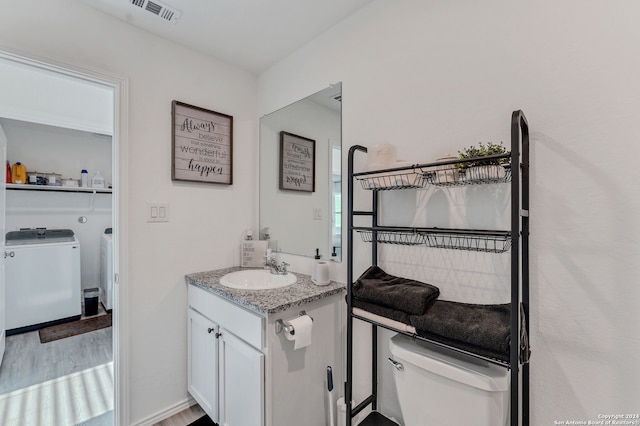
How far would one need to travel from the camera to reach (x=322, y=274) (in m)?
1.58

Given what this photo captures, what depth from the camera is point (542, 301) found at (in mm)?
989

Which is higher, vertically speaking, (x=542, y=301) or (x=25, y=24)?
(x=25, y=24)

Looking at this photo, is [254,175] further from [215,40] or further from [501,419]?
[501,419]

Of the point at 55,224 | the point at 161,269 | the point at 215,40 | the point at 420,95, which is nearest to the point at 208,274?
the point at 161,269

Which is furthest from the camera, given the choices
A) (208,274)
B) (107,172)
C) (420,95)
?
(107,172)

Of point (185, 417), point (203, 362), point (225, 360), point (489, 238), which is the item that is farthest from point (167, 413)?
point (489, 238)

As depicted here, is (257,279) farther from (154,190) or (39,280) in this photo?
(39,280)

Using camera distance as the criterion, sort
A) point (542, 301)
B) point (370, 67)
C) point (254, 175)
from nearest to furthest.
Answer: point (542, 301) < point (370, 67) < point (254, 175)

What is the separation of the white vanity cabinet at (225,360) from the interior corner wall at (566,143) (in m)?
1.05

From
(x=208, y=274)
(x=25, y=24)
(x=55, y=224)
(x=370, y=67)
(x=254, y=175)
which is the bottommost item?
(x=208, y=274)

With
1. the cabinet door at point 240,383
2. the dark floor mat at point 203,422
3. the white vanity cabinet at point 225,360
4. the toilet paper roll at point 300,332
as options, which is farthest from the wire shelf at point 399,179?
the dark floor mat at point 203,422

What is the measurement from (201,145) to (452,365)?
1871mm

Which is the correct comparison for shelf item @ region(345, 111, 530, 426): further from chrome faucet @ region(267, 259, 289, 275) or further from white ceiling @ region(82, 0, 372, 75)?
white ceiling @ region(82, 0, 372, 75)

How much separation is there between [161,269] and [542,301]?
1947 mm
